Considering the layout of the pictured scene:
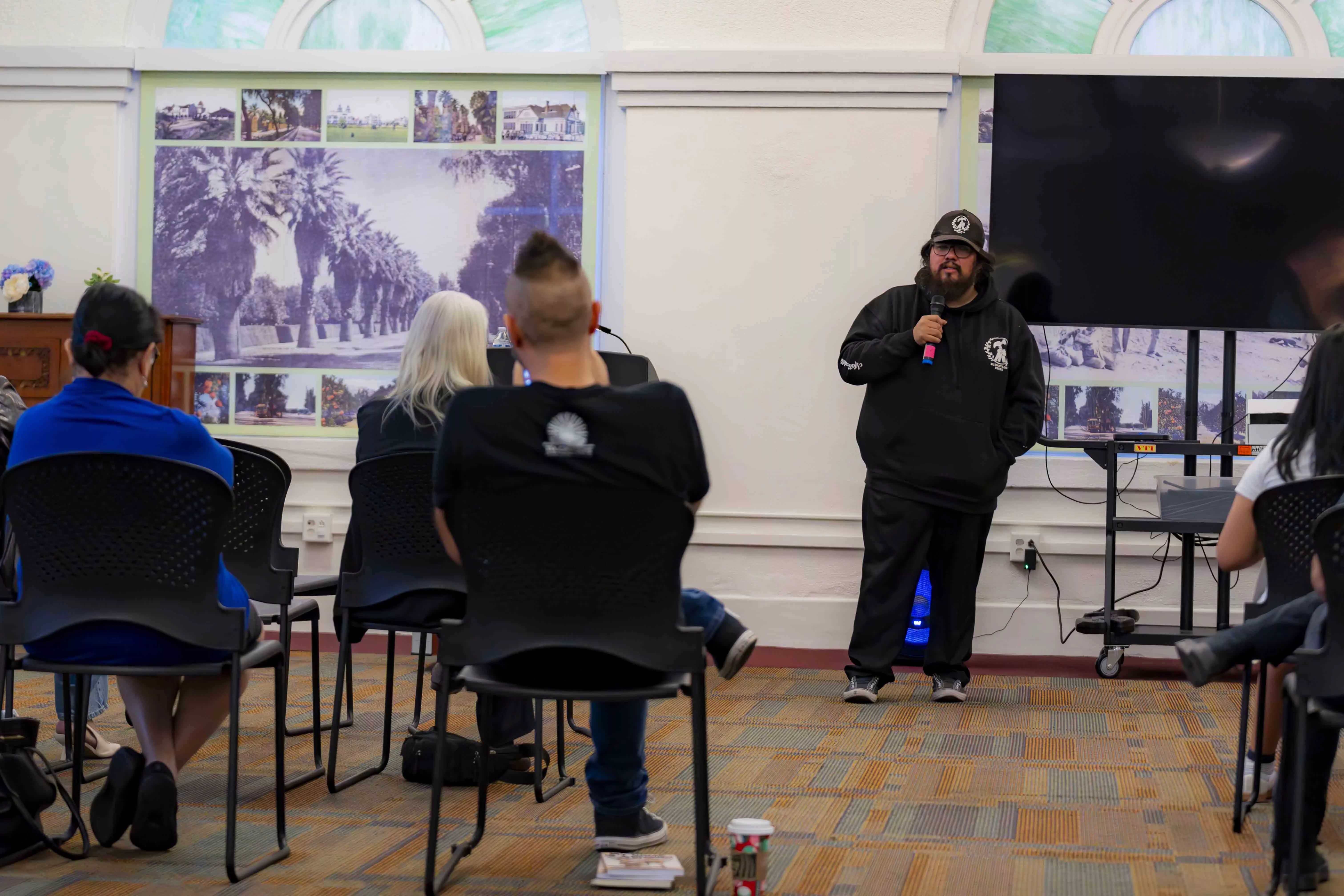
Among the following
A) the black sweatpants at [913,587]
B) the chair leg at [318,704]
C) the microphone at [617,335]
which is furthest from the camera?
the microphone at [617,335]

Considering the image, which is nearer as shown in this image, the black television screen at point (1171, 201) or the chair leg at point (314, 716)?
the chair leg at point (314, 716)

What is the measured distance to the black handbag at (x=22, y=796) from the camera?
2559 mm

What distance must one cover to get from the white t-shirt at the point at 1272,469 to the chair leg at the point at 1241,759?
42cm

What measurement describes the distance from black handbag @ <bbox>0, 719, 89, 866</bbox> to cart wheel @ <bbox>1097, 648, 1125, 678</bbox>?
373 cm

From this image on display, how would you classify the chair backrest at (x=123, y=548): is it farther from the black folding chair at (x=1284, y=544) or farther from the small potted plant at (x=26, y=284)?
the small potted plant at (x=26, y=284)

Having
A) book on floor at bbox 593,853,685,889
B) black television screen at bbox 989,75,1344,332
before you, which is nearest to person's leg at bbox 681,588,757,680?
book on floor at bbox 593,853,685,889

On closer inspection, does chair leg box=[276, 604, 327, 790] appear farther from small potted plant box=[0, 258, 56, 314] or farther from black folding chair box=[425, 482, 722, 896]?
small potted plant box=[0, 258, 56, 314]

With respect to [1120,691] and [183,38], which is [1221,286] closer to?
[1120,691]

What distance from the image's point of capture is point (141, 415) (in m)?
2.61

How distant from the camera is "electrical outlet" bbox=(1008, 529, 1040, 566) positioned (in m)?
5.57

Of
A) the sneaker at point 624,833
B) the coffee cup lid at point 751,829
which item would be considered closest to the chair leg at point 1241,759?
the coffee cup lid at point 751,829

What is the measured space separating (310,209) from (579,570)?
4301 millimetres

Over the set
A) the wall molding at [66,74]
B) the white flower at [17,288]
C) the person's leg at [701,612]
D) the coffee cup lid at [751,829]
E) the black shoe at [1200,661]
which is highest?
the wall molding at [66,74]

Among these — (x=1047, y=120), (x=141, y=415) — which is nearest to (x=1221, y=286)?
(x=1047, y=120)
